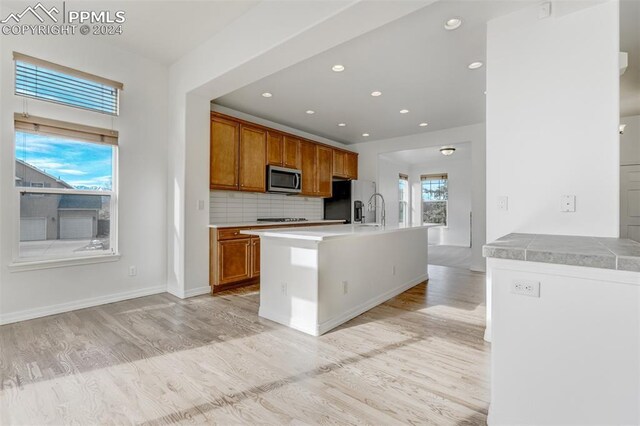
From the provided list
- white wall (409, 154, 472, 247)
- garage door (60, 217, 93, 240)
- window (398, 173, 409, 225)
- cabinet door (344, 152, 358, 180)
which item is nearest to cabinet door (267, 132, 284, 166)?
cabinet door (344, 152, 358, 180)

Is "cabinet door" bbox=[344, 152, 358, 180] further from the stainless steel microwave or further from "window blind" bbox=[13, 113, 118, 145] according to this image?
"window blind" bbox=[13, 113, 118, 145]

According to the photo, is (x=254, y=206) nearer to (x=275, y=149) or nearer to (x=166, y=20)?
(x=275, y=149)

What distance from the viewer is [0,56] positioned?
2.72m

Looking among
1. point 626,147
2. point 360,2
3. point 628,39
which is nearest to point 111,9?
point 360,2

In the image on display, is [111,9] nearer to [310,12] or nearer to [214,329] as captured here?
[310,12]

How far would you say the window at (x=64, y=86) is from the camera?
9.41ft

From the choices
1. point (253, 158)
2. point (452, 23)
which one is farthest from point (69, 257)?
point (452, 23)

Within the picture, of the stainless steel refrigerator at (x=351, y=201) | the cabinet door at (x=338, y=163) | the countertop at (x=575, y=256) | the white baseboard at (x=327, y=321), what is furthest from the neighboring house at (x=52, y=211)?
the stainless steel refrigerator at (x=351, y=201)

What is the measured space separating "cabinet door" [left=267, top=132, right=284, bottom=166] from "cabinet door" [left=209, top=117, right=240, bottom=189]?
0.62 metres

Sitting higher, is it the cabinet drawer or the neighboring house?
the neighboring house

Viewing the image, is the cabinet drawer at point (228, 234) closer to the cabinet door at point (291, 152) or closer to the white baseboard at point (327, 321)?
the white baseboard at point (327, 321)

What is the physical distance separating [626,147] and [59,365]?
24.8 ft

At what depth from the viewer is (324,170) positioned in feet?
20.0

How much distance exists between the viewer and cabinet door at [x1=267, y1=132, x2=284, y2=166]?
4.93 metres
